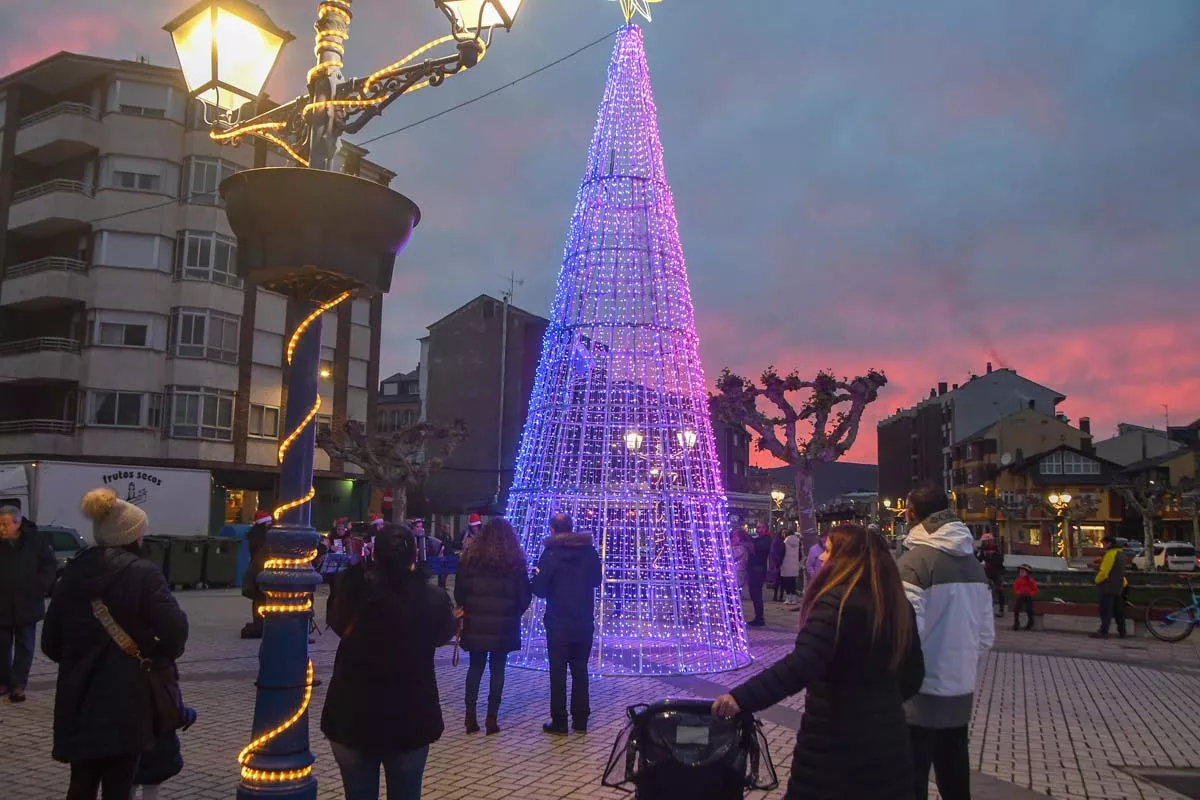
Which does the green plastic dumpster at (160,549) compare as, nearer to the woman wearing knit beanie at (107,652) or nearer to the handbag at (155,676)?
the woman wearing knit beanie at (107,652)

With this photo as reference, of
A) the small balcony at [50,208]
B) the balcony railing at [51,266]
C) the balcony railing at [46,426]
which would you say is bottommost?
the balcony railing at [46,426]

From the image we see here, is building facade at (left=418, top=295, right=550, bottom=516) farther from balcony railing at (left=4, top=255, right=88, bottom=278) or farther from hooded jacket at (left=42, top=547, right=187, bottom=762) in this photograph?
hooded jacket at (left=42, top=547, right=187, bottom=762)

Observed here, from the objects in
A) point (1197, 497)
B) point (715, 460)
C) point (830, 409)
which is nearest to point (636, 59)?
point (715, 460)

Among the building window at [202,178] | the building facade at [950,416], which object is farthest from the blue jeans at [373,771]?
the building facade at [950,416]

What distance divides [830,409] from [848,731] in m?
20.0

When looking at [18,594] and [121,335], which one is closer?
[18,594]

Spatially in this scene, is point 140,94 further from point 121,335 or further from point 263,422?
point 263,422

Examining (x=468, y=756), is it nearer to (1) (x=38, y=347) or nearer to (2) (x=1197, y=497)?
(1) (x=38, y=347)

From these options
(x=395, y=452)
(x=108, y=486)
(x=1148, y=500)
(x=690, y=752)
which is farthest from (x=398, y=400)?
(x=690, y=752)

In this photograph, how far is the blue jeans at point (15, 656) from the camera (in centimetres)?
788

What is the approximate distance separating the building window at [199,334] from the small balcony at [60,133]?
22.4 feet

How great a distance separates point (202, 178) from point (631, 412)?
27.3 meters

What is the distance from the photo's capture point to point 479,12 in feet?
17.4

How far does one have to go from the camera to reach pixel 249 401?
32.8 meters
